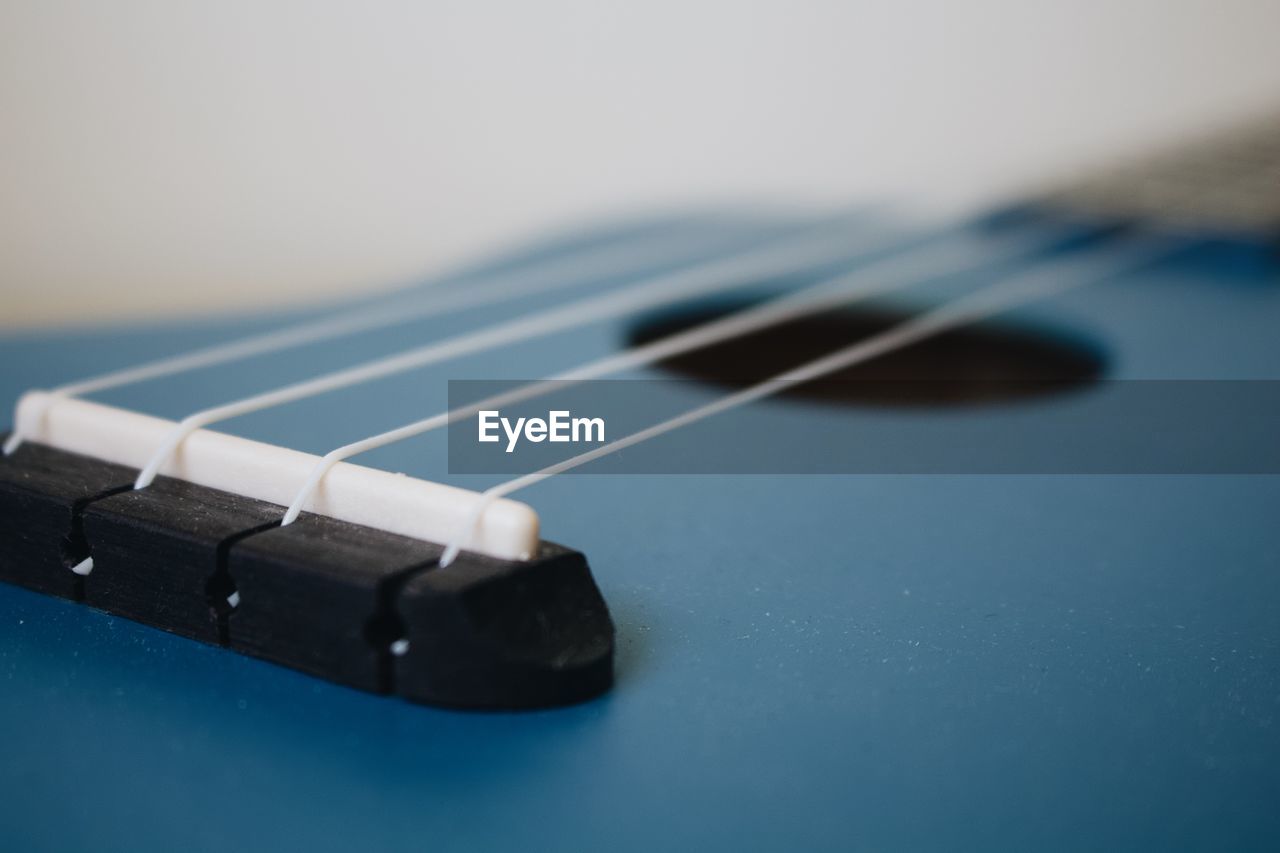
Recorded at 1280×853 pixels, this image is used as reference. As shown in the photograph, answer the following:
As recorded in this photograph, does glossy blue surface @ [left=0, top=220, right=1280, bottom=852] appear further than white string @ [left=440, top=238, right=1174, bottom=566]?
No

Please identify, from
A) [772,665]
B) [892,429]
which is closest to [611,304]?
[892,429]

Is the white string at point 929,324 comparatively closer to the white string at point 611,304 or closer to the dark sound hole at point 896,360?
the dark sound hole at point 896,360

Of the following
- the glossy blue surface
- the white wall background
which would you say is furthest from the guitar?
the white wall background

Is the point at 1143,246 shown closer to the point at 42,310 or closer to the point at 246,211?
the point at 246,211

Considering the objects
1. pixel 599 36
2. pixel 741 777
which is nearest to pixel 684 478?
A: pixel 741 777

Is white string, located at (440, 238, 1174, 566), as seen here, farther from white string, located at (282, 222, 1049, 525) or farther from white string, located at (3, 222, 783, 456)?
white string, located at (3, 222, 783, 456)
